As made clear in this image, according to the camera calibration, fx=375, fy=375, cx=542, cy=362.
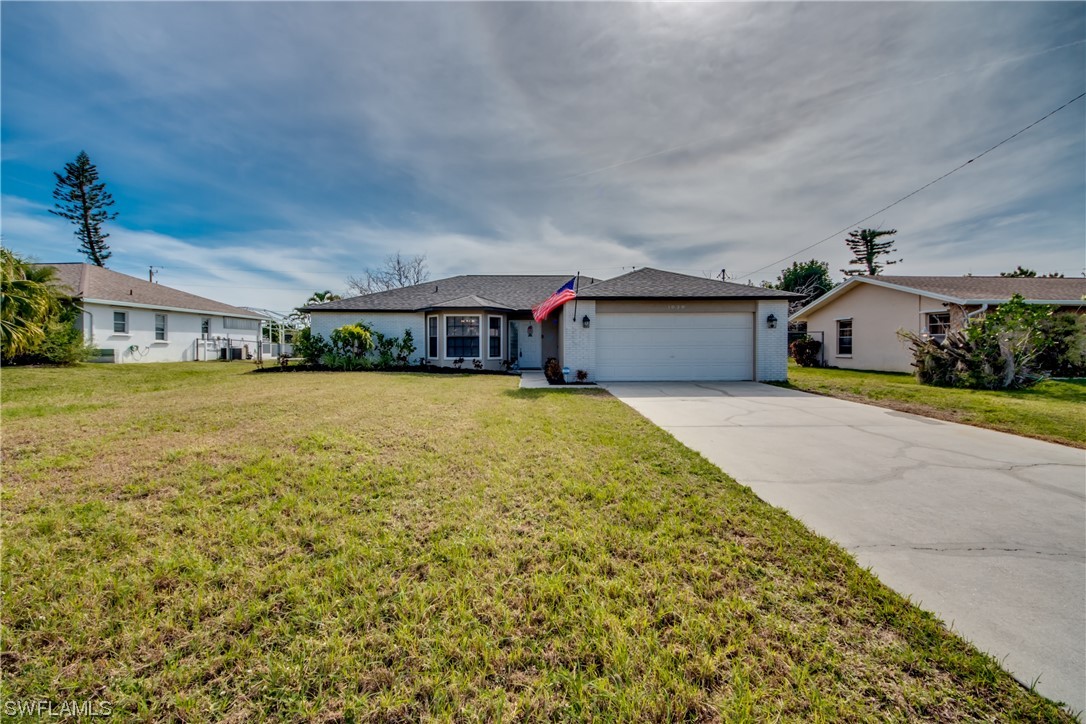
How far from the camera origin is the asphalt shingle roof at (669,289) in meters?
11.7

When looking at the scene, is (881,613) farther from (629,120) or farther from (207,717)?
(629,120)

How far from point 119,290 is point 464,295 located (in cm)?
1631

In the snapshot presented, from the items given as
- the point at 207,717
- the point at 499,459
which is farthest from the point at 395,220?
the point at 207,717

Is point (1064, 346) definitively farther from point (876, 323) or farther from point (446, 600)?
→ point (446, 600)

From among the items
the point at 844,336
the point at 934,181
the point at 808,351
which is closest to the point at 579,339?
the point at 934,181

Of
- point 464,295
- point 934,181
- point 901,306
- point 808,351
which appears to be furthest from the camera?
point 808,351

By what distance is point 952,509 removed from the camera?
120 inches

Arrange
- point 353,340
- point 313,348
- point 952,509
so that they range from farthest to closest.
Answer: point 313,348 → point 353,340 → point 952,509

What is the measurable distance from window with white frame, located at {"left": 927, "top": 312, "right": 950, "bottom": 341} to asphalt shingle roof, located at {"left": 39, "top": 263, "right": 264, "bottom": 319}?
32211mm

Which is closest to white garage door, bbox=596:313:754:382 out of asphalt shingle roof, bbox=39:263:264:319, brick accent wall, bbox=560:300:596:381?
brick accent wall, bbox=560:300:596:381

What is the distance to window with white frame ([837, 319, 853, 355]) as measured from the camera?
17.2 metres

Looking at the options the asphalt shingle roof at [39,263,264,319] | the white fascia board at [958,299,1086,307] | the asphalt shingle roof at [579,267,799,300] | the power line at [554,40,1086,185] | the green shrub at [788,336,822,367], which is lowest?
the green shrub at [788,336,822,367]

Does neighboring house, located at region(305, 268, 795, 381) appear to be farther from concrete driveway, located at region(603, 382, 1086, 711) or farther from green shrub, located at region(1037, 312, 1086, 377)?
green shrub, located at region(1037, 312, 1086, 377)

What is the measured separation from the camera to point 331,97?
29.2 feet
